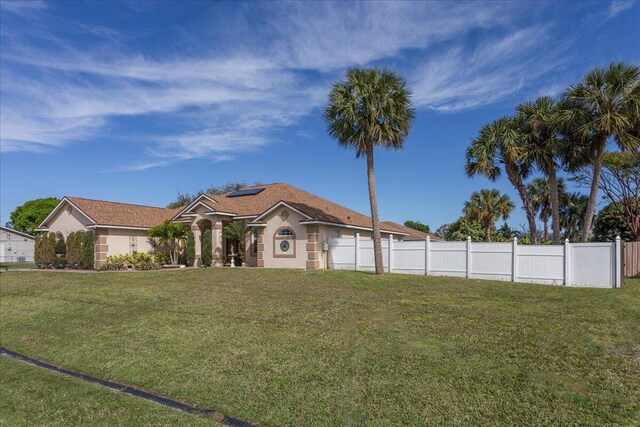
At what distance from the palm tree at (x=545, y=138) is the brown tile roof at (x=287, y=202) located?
37.6 feet

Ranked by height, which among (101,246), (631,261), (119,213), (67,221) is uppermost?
(119,213)

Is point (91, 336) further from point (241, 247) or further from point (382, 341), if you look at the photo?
point (241, 247)

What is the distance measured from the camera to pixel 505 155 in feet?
76.9

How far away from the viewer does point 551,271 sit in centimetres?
1686

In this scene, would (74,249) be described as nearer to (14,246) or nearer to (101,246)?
(101,246)

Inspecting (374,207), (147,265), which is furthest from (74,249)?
(374,207)

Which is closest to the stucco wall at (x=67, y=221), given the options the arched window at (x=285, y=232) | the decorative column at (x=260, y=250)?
the decorative column at (x=260, y=250)

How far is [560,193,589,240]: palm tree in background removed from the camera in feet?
124

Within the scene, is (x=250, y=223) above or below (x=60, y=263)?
above

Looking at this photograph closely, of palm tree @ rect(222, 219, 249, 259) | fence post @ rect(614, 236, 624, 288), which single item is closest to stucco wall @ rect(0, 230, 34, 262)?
palm tree @ rect(222, 219, 249, 259)

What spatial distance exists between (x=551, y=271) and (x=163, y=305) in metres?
14.8

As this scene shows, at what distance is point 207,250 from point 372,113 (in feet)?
46.4

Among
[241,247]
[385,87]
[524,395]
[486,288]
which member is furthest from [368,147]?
[524,395]

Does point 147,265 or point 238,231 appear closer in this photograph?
point 238,231
